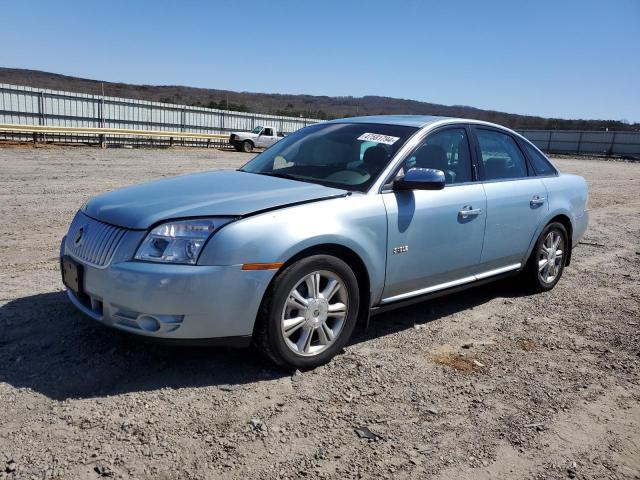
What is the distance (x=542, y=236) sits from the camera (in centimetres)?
536

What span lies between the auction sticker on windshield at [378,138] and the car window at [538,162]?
1864 millimetres

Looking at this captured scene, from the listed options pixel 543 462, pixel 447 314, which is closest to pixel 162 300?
pixel 543 462

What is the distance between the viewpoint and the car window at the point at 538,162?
5453 mm

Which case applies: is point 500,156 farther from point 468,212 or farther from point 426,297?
point 426,297

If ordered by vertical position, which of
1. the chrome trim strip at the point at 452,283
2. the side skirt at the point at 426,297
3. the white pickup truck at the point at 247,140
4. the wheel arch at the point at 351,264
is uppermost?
the wheel arch at the point at 351,264

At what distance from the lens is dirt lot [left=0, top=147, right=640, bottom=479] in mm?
2645

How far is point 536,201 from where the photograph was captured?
5.17m

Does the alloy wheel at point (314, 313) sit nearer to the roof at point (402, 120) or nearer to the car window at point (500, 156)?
the roof at point (402, 120)

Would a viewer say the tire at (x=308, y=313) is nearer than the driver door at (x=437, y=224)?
Yes

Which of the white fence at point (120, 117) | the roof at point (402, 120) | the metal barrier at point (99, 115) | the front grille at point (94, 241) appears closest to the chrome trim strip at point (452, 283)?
the roof at point (402, 120)

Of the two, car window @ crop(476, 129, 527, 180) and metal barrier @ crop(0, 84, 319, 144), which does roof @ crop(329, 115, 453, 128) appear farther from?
metal barrier @ crop(0, 84, 319, 144)

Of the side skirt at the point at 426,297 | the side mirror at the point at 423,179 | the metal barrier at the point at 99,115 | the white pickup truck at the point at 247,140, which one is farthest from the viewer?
the white pickup truck at the point at 247,140

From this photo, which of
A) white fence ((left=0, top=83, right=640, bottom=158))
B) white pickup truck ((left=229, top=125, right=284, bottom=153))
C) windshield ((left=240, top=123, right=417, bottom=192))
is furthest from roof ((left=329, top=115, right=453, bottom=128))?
white pickup truck ((left=229, top=125, right=284, bottom=153))

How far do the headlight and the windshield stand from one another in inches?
43.8
